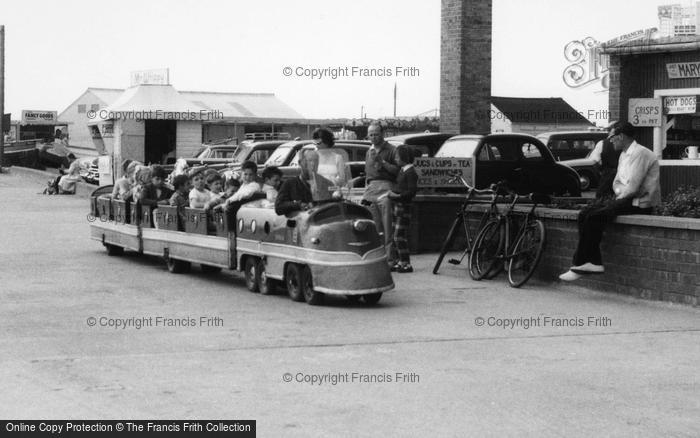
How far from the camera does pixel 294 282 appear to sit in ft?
44.9

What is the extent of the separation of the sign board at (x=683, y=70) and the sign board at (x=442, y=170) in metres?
6.12

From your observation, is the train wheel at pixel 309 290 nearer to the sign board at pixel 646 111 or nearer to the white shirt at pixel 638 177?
the white shirt at pixel 638 177

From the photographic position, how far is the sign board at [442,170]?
62.8ft

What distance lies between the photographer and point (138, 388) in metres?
8.57

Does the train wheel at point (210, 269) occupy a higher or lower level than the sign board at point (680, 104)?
lower

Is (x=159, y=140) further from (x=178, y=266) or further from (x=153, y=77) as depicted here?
(x=178, y=266)

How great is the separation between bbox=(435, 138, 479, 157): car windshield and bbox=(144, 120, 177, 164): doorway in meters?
23.2

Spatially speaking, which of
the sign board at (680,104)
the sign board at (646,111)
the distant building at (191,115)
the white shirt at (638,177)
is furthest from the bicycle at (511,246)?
the distant building at (191,115)

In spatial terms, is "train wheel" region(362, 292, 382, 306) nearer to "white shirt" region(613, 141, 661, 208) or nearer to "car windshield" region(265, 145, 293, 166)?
"white shirt" region(613, 141, 661, 208)

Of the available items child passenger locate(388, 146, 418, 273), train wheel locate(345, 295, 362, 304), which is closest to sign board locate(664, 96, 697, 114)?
child passenger locate(388, 146, 418, 273)

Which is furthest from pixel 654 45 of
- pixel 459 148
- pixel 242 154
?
pixel 242 154

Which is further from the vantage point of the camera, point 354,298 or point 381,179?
point 381,179

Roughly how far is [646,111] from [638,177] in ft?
36.3

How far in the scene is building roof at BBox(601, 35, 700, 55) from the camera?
23.2 metres
